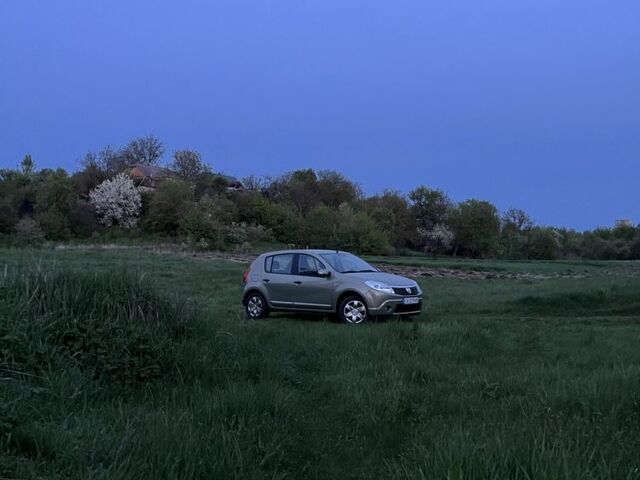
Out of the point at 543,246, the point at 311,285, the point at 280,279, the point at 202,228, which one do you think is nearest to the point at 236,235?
the point at 202,228

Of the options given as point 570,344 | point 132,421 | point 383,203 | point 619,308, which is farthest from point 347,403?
point 383,203

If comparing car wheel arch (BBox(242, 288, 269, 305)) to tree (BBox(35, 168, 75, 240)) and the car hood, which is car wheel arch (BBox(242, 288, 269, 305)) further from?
tree (BBox(35, 168, 75, 240))

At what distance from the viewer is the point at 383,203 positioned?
9000 cm

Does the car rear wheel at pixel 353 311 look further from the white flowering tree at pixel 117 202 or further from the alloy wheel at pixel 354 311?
the white flowering tree at pixel 117 202

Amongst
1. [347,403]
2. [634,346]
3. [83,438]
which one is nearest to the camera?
[83,438]

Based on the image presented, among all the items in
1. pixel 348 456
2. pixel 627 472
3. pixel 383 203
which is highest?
pixel 383 203

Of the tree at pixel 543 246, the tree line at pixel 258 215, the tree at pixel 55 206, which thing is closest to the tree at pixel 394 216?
the tree line at pixel 258 215

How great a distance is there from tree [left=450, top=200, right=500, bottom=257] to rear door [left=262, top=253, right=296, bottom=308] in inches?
2923

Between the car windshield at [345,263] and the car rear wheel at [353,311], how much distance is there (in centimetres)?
85

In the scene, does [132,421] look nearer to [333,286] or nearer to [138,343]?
[138,343]

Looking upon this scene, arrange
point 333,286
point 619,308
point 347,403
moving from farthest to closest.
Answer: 1. point 619,308
2. point 333,286
3. point 347,403

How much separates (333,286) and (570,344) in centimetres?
560

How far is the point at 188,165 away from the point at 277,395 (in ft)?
264

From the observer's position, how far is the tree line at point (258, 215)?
64188mm
